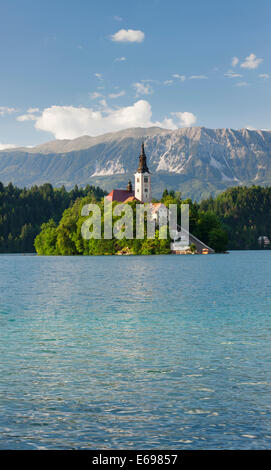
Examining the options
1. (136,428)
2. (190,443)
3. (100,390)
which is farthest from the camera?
(100,390)

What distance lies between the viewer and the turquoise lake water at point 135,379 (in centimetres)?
1391

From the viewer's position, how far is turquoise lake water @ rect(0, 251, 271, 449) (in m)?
13.9

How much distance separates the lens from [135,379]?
65.7ft

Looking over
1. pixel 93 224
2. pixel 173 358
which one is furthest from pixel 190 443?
pixel 93 224

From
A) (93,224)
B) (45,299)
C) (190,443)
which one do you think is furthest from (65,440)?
(93,224)

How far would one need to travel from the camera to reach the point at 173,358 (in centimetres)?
2388

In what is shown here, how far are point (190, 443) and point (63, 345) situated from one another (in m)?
14.8

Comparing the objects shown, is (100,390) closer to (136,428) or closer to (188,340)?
(136,428)

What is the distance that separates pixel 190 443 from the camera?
13250 millimetres

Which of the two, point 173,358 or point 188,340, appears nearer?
point 173,358

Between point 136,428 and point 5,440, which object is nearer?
point 5,440
